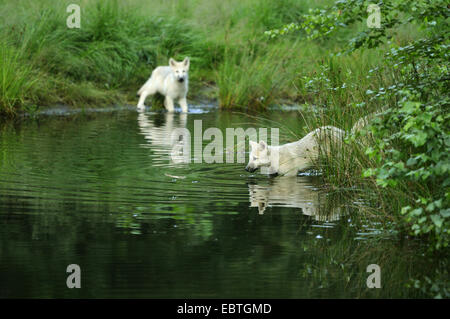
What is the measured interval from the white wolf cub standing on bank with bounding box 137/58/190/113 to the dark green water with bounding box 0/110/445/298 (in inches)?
328

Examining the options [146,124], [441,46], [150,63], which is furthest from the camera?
[150,63]

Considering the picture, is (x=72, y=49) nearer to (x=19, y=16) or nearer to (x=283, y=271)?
(x=19, y=16)

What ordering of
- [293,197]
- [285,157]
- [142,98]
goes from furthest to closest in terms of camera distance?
[142,98], [285,157], [293,197]

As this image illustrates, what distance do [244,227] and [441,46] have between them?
2521mm

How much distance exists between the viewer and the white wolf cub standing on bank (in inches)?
814

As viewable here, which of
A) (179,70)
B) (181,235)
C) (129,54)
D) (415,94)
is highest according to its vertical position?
(129,54)

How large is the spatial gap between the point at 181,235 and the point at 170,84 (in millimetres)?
13409

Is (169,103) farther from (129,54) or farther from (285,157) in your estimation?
(285,157)

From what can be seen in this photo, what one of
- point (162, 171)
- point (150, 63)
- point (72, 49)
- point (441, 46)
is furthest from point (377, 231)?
point (150, 63)

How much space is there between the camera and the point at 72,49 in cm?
2136

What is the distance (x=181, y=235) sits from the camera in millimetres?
7590

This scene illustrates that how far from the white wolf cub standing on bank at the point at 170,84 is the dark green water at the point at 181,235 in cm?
833

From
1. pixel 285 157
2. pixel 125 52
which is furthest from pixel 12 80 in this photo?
pixel 285 157

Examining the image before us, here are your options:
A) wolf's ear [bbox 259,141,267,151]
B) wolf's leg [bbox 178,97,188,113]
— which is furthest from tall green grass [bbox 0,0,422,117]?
wolf's ear [bbox 259,141,267,151]
